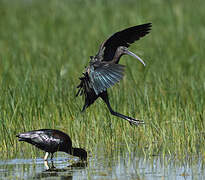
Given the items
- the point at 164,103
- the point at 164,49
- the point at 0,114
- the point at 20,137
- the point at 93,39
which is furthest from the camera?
the point at 93,39

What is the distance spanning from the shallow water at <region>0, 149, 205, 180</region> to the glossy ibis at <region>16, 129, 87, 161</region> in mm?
128

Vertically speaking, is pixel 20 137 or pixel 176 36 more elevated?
pixel 176 36

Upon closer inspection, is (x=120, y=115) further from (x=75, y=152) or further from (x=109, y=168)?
(x=109, y=168)

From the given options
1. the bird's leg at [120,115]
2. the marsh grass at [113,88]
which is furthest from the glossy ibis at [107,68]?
the marsh grass at [113,88]

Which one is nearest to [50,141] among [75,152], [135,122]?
[75,152]

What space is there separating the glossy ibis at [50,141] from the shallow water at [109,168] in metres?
0.13

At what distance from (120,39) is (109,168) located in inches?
82.5

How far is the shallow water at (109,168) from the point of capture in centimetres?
552

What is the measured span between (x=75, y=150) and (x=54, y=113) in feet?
5.05

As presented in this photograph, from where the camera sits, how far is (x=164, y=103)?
25.2 ft

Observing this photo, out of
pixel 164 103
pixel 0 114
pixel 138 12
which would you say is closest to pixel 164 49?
pixel 138 12

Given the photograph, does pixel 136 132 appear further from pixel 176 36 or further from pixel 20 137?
pixel 176 36

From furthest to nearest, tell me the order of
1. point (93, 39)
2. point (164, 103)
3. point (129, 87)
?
1. point (93, 39)
2. point (129, 87)
3. point (164, 103)

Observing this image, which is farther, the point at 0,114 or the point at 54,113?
the point at 54,113
